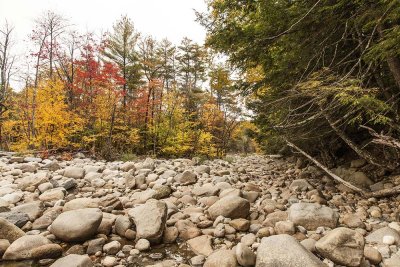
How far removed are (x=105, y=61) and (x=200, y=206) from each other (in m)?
14.4

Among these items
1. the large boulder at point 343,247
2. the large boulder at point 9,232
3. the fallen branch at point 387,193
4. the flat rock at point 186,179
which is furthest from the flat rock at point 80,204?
the fallen branch at point 387,193

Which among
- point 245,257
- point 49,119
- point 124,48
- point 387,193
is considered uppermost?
point 124,48

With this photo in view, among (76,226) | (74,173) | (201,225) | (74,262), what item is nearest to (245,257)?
(201,225)

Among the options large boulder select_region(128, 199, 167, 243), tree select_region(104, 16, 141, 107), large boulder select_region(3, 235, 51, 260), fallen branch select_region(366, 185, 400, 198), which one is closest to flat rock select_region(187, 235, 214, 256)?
large boulder select_region(128, 199, 167, 243)

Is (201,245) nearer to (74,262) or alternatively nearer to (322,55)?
(74,262)

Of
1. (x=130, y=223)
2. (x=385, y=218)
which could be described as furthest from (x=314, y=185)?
(x=130, y=223)

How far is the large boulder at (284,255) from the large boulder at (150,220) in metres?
1.56

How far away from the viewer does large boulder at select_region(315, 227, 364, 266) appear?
115 inches

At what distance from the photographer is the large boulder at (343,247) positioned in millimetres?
2930

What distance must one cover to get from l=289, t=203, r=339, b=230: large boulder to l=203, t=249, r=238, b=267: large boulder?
1460mm

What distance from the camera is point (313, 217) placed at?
3975 millimetres

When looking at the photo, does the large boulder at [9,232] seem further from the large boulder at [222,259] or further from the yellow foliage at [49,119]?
the yellow foliage at [49,119]

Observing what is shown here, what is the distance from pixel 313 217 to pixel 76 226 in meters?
3.64

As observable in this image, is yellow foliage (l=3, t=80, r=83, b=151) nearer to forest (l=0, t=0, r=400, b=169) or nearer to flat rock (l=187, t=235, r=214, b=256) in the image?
forest (l=0, t=0, r=400, b=169)
